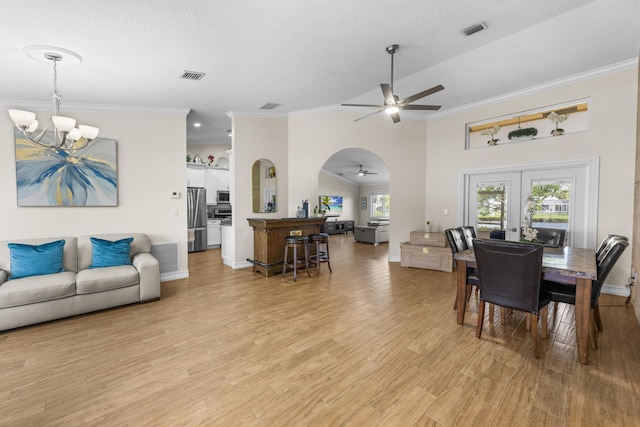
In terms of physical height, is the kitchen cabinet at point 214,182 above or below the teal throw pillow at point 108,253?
above

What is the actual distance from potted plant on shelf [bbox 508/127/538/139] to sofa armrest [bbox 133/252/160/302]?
20.1 feet

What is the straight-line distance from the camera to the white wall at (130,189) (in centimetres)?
397

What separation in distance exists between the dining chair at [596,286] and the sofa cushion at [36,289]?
16.7ft

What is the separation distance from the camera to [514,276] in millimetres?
2477

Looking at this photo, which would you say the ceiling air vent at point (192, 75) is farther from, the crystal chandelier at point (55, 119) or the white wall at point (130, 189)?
the white wall at point (130, 189)

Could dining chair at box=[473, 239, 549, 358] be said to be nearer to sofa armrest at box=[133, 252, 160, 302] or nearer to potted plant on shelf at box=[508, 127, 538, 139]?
potted plant on shelf at box=[508, 127, 538, 139]

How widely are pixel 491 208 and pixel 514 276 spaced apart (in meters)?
3.43

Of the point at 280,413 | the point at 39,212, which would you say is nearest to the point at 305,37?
the point at 280,413

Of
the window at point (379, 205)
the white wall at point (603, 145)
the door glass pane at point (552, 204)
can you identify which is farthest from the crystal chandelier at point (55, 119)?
the window at point (379, 205)

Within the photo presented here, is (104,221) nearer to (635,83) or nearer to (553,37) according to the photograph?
(553,37)

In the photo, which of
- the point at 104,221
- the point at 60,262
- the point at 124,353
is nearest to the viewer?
the point at 124,353

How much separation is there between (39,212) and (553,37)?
23.3 feet

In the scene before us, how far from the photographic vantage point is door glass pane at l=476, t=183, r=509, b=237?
5.27m

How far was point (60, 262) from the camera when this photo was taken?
3.60 metres
